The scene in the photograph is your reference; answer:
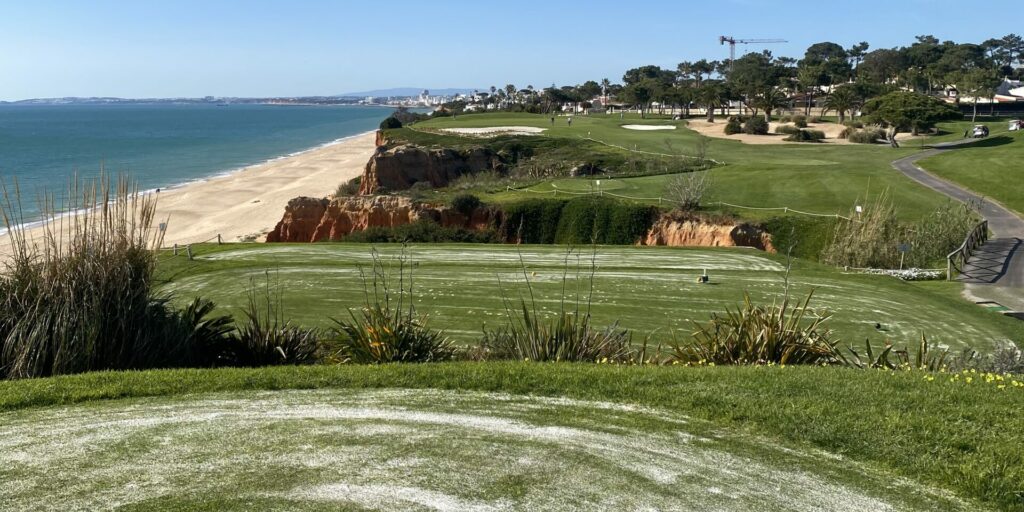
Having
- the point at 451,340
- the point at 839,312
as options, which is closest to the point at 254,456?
the point at 451,340

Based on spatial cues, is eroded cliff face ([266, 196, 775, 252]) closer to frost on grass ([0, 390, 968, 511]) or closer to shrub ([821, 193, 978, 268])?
shrub ([821, 193, 978, 268])

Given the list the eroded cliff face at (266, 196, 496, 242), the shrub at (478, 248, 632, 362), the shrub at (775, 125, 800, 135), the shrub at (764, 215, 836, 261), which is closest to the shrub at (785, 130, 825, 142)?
the shrub at (775, 125, 800, 135)

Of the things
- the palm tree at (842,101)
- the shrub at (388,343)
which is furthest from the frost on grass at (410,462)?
the palm tree at (842,101)

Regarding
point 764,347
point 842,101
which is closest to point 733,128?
point 842,101

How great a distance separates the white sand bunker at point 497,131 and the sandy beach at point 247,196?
1228 cm

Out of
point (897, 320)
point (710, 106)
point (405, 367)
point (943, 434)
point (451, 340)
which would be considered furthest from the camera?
point (710, 106)

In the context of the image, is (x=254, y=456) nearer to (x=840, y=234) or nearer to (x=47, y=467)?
(x=47, y=467)

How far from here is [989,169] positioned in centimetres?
4950

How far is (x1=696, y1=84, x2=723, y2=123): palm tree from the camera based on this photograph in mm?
100500

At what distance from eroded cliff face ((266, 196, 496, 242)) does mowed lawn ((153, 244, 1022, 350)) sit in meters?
16.7

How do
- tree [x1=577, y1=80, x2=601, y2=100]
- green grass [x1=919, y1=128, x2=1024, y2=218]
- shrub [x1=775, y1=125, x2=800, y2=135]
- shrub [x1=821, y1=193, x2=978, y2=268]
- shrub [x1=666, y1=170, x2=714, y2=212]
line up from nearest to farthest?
shrub [x1=821, y1=193, x2=978, y2=268] < shrub [x1=666, y1=170, x2=714, y2=212] < green grass [x1=919, y1=128, x2=1024, y2=218] < shrub [x1=775, y1=125, x2=800, y2=135] < tree [x1=577, y1=80, x2=601, y2=100]

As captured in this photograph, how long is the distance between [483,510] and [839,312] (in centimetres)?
1356

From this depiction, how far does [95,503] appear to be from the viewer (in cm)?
581

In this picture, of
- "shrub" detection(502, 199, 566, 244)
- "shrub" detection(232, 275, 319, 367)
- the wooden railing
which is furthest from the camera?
"shrub" detection(502, 199, 566, 244)
